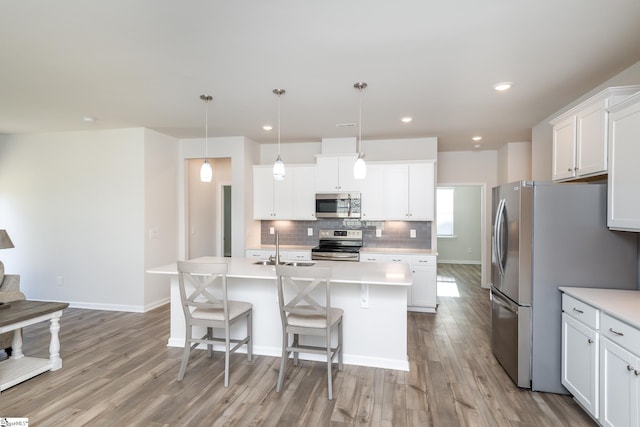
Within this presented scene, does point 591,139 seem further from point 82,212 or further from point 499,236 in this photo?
point 82,212

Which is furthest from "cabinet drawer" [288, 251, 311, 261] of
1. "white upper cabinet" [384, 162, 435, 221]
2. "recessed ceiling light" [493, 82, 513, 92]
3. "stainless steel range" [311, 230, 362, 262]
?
"recessed ceiling light" [493, 82, 513, 92]

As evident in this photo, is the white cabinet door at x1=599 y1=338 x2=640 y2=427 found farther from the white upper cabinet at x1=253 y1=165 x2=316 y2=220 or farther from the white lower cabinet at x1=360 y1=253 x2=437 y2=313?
the white upper cabinet at x1=253 y1=165 x2=316 y2=220

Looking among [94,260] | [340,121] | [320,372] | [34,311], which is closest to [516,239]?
[320,372]

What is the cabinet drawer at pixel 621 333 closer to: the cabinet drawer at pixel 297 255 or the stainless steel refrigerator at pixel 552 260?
the stainless steel refrigerator at pixel 552 260

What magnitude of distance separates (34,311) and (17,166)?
12.1 ft

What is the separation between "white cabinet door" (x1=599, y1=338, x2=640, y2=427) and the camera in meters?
1.81

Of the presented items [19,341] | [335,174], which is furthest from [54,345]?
[335,174]

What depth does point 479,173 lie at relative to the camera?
20.8 feet

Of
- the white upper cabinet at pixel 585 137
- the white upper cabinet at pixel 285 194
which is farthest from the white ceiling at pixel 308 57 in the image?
the white upper cabinet at pixel 285 194

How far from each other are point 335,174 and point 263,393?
3.34m

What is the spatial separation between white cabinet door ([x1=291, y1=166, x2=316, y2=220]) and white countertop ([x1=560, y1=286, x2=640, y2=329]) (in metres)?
3.54

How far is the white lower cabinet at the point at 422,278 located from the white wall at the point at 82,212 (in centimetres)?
371

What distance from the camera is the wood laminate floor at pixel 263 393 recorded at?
2318 millimetres

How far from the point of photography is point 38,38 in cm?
230
